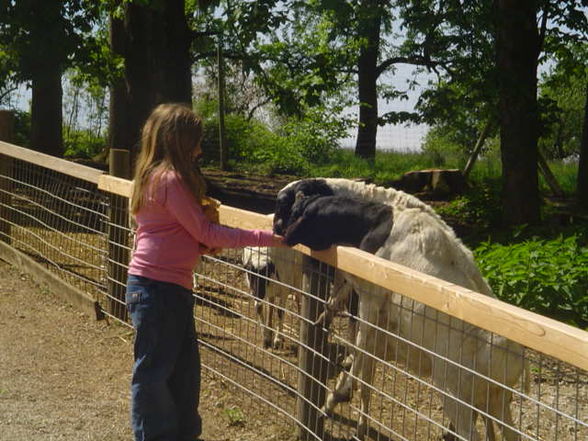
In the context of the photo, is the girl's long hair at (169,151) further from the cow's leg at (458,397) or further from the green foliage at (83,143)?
the green foliage at (83,143)

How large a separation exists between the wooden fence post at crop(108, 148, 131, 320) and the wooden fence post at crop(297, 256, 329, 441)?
2621 mm

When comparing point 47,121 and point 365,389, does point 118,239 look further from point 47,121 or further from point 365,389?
point 47,121

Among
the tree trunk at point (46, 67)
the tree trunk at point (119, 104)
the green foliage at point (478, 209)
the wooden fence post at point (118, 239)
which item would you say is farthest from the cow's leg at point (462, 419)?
the tree trunk at point (119, 104)

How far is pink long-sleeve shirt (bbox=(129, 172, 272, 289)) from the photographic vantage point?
3967 millimetres

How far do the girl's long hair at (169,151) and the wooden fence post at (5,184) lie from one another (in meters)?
5.48

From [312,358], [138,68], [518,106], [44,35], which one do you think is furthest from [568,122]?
[312,358]

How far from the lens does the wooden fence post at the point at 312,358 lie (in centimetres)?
466

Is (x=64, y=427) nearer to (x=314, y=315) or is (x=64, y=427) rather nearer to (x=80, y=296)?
(x=314, y=315)

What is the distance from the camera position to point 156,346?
13.5ft

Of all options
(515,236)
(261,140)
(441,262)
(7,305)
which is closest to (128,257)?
(7,305)

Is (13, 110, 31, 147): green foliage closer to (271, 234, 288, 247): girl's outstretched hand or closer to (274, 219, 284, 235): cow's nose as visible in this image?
(274, 219, 284, 235): cow's nose

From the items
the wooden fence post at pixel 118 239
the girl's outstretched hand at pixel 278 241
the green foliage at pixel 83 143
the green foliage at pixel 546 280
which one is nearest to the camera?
the girl's outstretched hand at pixel 278 241

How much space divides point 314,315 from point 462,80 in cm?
803

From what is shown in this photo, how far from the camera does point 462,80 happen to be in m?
12.0
